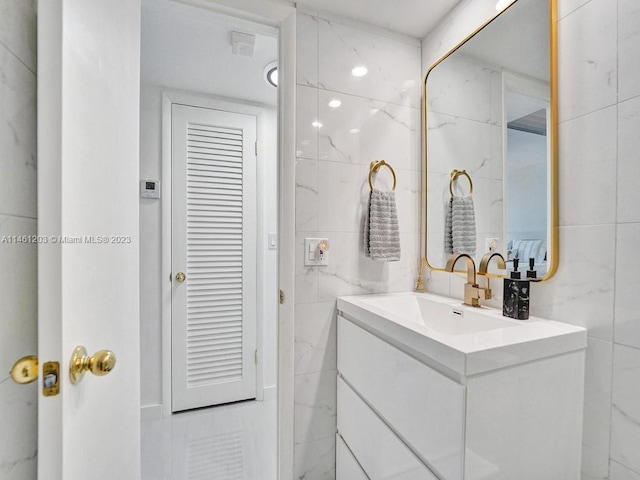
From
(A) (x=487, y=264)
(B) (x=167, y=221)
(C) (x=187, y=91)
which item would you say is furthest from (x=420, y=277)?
(C) (x=187, y=91)

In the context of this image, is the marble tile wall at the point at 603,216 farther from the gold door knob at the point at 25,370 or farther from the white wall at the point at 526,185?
the gold door knob at the point at 25,370

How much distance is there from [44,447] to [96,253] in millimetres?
380

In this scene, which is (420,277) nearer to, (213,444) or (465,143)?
(465,143)

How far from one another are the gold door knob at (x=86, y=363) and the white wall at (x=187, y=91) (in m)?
1.30

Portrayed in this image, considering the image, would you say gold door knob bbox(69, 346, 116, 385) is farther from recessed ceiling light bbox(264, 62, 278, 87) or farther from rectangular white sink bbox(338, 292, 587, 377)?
recessed ceiling light bbox(264, 62, 278, 87)

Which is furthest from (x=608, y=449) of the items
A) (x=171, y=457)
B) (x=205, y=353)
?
(x=205, y=353)

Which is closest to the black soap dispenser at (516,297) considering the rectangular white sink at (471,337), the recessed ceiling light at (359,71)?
the rectangular white sink at (471,337)

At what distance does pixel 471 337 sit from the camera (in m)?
0.78

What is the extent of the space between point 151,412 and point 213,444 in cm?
54

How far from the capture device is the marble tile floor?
1542mm

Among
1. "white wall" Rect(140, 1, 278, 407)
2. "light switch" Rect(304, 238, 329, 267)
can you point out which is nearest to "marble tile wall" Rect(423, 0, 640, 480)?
"light switch" Rect(304, 238, 329, 267)

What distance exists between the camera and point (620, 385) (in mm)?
771

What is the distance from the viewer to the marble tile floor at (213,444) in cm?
154

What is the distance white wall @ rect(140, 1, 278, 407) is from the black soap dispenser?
139 cm
